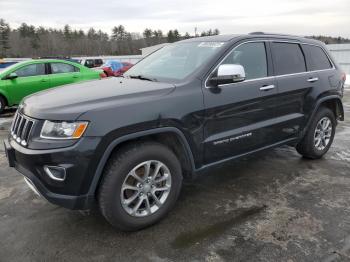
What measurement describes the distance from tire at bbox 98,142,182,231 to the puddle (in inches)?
13.7

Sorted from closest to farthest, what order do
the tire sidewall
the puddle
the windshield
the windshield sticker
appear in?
the puddle
the windshield
the windshield sticker
the tire sidewall

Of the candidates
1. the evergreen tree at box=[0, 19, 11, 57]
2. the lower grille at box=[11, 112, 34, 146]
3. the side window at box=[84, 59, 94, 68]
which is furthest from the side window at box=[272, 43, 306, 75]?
the evergreen tree at box=[0, 19, 11, 57]

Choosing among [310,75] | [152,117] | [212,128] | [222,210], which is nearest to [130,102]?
[152,117]

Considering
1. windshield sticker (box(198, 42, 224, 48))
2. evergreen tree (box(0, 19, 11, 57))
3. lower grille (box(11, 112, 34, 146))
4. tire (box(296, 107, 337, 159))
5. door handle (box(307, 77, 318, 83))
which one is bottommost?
tire (box(296, 107, 337, 159))

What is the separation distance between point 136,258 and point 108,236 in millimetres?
452

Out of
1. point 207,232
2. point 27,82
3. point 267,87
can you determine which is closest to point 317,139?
point 267,87

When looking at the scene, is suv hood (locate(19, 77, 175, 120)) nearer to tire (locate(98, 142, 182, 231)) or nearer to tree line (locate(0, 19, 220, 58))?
tire (locate(98, 142, 182, 231))

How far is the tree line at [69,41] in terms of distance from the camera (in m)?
79.7

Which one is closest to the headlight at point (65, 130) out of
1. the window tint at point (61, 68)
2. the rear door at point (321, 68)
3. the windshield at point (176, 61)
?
the windshield at point (176, 61)

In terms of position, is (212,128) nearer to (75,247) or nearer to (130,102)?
(130,102)

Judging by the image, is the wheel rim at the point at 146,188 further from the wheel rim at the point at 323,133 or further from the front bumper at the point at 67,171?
the wheel rim at the point at 323,133

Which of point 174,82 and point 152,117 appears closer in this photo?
point 152,117

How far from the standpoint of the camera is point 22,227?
3.33 metres

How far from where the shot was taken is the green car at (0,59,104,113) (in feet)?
31.1
